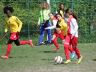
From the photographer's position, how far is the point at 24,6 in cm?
2158

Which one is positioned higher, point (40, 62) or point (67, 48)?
point (67, 48)

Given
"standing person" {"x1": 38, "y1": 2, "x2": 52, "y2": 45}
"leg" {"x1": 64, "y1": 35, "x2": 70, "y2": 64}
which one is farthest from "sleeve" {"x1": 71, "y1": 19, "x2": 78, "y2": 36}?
"standing person" {"x1": 38, "y1": 2, "x2": 52, "y2": 45}

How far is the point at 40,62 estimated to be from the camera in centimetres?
1392

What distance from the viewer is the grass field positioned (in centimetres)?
1229

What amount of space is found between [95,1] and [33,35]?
3668 mm

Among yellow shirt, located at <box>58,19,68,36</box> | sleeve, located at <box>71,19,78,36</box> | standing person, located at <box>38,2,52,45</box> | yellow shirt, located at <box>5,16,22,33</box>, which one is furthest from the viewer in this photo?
standing person, located at <box>38,2,52,45</box>

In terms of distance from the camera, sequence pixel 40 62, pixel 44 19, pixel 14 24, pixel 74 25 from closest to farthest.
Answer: pixel 74 25 → pixel 40 62 → pixel 14 24 → pixel 44 19

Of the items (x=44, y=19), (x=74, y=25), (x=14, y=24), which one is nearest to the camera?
(x=74, y=25)

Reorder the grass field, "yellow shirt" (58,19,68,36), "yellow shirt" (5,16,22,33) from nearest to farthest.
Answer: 1. the grass field
2. "yellow shirt" (58,19,68,36)
3. "yellow shirt" (5,16,22,33)

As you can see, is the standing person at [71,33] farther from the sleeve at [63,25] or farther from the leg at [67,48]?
the sleeve at [63,25]

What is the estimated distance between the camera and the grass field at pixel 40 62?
40.3ft

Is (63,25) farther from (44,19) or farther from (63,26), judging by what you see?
(44,19)

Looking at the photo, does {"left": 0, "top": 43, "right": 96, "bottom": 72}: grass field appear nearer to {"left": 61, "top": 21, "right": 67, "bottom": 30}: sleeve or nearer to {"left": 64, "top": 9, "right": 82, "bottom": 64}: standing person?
{"left": 64, "top": 9, "right": 82, "bottom": 64}: standing person

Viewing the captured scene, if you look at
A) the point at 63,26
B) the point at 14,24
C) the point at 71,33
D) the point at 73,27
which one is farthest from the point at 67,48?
the point at 14,24
